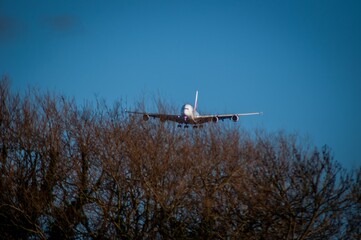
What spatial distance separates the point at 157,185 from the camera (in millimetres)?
18953

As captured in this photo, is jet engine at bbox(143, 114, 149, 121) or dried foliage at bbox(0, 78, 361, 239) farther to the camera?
jet engine at bbox(143, 114, 149, 121)

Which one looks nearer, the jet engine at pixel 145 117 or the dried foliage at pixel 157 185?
the dried foliage at pixel 157 185

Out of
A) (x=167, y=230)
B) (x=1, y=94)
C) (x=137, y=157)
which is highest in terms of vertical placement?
(x=1, y=94)

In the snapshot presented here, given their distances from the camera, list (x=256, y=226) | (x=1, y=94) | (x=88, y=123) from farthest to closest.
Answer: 1. (x=1, y=94)
2. (x=88, y=123)
3. (x=256, y=226)

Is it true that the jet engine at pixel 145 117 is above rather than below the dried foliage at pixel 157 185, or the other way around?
above

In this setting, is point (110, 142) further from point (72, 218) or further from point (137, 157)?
point (72, 218)

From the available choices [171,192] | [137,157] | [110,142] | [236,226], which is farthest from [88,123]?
[236,226]

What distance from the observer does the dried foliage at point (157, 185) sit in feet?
56.1

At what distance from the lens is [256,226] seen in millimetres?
17766

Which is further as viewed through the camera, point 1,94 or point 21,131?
point 1,94

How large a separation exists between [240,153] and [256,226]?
139 inches

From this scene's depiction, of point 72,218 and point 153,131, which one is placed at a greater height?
point 153,131

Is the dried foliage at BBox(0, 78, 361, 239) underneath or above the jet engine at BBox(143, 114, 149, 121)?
underneath

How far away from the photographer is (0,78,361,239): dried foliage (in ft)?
56.1
